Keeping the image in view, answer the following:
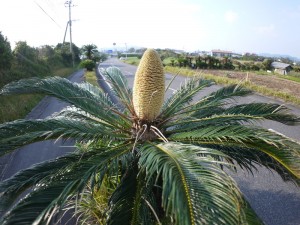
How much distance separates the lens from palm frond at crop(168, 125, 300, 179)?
2885mm

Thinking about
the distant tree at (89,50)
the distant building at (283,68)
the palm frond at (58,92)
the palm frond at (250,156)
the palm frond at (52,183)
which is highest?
the palm frond at (58,92)

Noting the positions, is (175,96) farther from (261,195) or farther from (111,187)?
(261,195)

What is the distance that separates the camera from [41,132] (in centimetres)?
326

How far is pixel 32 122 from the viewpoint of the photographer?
3.44m

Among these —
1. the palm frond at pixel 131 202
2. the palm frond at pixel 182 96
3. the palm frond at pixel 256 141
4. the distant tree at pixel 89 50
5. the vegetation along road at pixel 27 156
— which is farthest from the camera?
the distant tree at pixel 89 50

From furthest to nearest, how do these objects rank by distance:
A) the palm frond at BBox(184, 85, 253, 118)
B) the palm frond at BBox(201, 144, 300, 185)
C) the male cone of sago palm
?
1. the palm frond at BBox(184, 85, 253, 118)
2. the male cone of sago palm
3. the palm frond at BBox(201, 144, 300, 185)

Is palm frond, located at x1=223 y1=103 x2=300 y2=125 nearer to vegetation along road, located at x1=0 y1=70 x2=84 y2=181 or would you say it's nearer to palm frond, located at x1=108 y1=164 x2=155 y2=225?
palm frond, located at x1=108 y1=164 x2=155 y2=225

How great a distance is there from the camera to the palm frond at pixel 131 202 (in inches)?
107

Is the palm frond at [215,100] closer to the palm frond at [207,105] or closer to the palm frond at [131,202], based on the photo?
the palm frond at [207,105]

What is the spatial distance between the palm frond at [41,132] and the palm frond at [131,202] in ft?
2.09

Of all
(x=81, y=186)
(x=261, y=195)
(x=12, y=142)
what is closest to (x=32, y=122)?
(x=12, y=142)

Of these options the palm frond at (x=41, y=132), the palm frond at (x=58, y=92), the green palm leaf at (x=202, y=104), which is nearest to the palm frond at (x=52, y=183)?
the palm frond at (x=41, y=132)

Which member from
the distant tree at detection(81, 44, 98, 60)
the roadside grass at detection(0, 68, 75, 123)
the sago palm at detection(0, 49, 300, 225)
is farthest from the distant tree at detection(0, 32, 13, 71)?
the distant tree at detection(81, 44, 98, 60)

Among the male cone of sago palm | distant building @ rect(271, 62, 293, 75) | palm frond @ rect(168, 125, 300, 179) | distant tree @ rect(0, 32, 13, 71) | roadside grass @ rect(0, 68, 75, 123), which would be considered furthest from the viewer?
distant building @ rect(271, 62, 293, 75)
